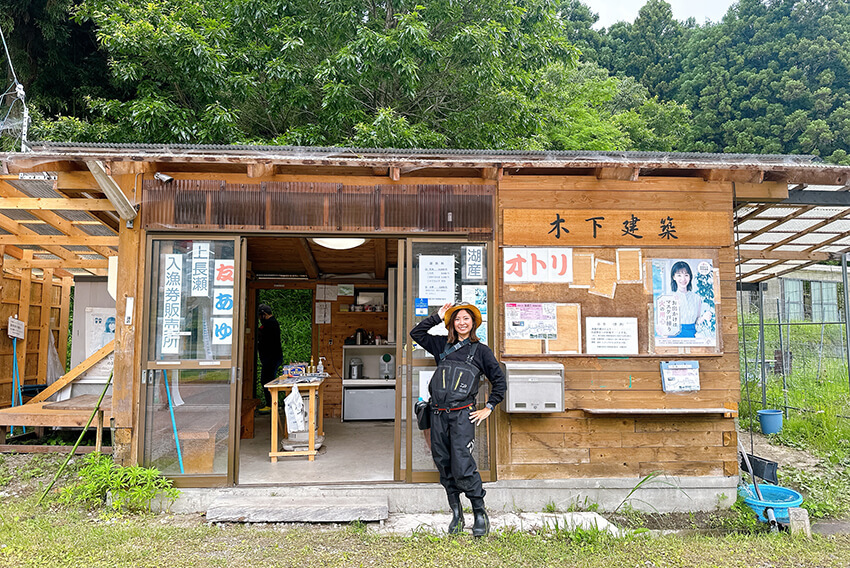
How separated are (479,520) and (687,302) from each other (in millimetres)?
2706

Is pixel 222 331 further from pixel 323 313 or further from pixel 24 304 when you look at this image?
pixel 24 304

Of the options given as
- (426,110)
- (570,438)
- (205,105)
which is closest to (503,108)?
(426,110)

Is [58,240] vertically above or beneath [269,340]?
above

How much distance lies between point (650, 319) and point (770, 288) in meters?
16.5

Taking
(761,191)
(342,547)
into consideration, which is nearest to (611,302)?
(761,191)

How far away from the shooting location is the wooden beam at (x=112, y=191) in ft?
14.5

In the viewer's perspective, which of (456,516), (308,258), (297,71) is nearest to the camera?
(456,516)

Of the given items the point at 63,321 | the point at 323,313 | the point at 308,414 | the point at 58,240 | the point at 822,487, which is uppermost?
the point at 58,240

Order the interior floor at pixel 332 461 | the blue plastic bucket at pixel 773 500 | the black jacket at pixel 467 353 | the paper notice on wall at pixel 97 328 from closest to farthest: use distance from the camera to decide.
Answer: the black jacket at pixel 467 353, the blue plastic bucket at pixel 773 500, the interior floor at pixel 332 461, the paper notice on wall at pixel 97 328

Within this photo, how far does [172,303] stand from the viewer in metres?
4.93

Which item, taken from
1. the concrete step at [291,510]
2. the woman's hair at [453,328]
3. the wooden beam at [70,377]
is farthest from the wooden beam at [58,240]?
the woman's hair at [453,328]

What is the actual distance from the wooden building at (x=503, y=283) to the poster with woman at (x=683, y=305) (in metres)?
0.01

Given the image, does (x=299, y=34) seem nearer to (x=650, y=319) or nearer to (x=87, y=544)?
(x=650, y=319)

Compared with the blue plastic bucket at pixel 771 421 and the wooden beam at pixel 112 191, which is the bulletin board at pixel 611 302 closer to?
the wooden beam at pixel 112 191
